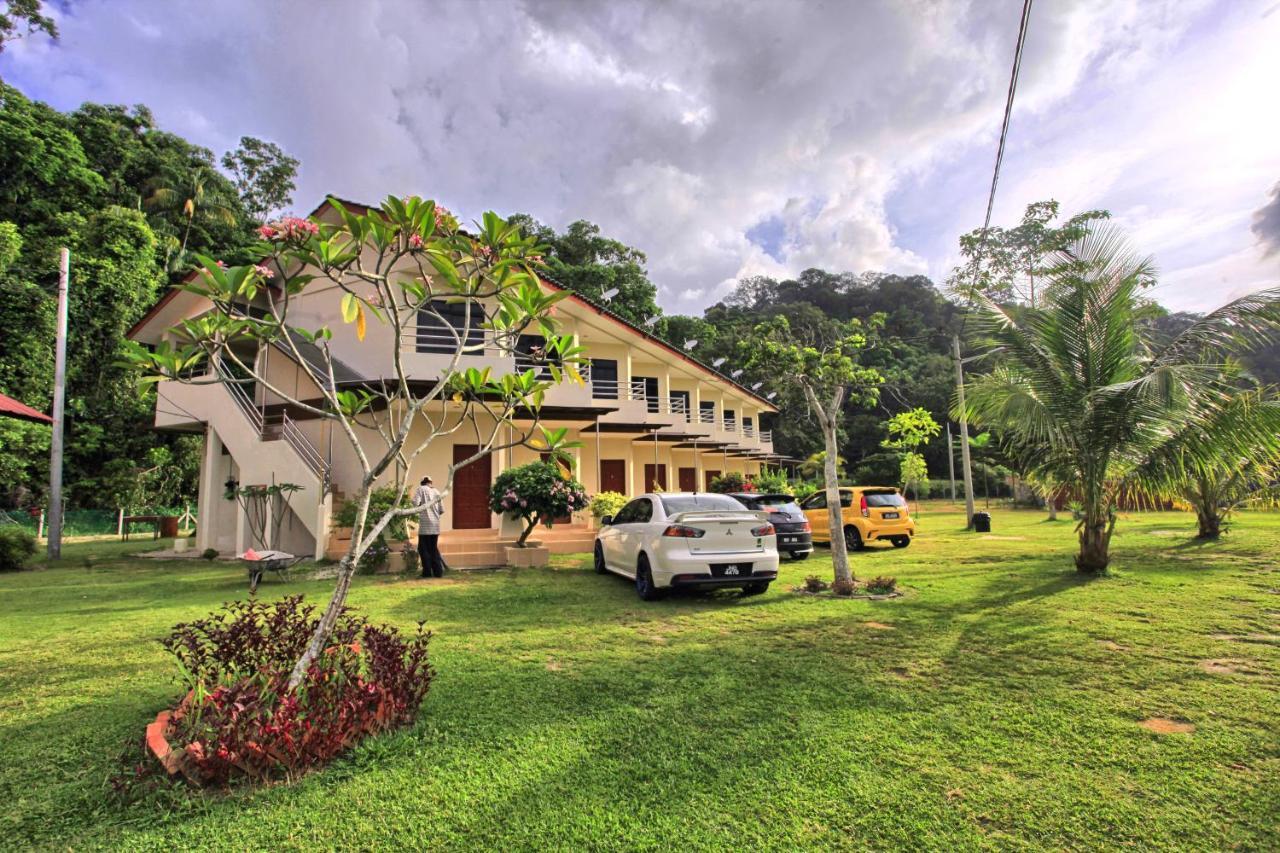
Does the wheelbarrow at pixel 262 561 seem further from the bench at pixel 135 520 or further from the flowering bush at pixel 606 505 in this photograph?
the bench at pixel 135 520

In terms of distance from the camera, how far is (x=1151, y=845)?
96.4 inches

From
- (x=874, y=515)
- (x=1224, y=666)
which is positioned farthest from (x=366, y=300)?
(x=874, y=515)

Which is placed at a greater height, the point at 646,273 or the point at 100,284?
the point at 646,273

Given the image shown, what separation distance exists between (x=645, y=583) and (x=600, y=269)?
26.5 meters

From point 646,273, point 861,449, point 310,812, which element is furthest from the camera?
point 861,449

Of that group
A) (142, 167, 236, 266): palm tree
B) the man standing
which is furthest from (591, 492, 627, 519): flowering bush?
(142, 167, 236, 266): palm tree

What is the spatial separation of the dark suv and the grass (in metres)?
4.48

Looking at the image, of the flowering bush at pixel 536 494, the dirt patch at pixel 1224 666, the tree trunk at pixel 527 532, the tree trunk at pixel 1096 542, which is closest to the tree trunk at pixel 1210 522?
the tree trunk at pixel 1096 542

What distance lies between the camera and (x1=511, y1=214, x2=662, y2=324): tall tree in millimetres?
31938

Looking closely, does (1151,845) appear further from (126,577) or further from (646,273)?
(646,273)

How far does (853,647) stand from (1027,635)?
5.83 feet

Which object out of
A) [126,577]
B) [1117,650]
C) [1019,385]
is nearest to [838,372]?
[1019,385]

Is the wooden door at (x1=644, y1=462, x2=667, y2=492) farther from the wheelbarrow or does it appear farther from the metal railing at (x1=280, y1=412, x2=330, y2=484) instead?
the wheelbarrow

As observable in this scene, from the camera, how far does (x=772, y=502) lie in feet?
40.3
